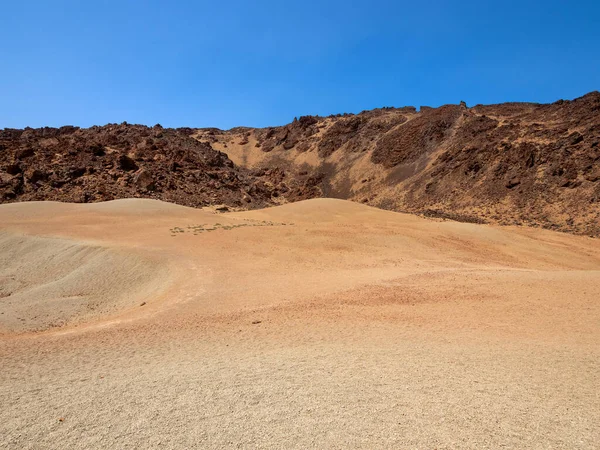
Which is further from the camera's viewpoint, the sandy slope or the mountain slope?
the mountain slope

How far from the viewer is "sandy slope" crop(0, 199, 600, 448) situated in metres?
3.88

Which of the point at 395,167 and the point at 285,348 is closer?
the point at 285,348

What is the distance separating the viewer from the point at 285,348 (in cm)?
633

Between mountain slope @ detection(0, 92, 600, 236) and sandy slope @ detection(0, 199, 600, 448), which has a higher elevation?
mountain slope @ detection(0, 92, 600, 236)

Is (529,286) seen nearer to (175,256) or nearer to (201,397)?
(201,397)

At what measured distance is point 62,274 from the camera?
41.8 feet

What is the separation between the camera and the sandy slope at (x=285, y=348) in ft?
12.7

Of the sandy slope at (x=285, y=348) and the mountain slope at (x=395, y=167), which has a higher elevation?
the mountain slope at (x=395, y=167)

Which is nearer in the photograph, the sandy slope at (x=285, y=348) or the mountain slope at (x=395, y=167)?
the sandy slope at (x=285, y=348)

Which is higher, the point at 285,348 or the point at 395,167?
the point at 395,167

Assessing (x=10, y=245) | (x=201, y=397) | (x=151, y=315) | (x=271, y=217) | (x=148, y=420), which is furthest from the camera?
(x=271, y=217)

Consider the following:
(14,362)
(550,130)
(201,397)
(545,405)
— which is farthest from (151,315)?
(550,130)

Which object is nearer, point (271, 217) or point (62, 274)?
point (62, 274)

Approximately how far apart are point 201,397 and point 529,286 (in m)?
8.92
